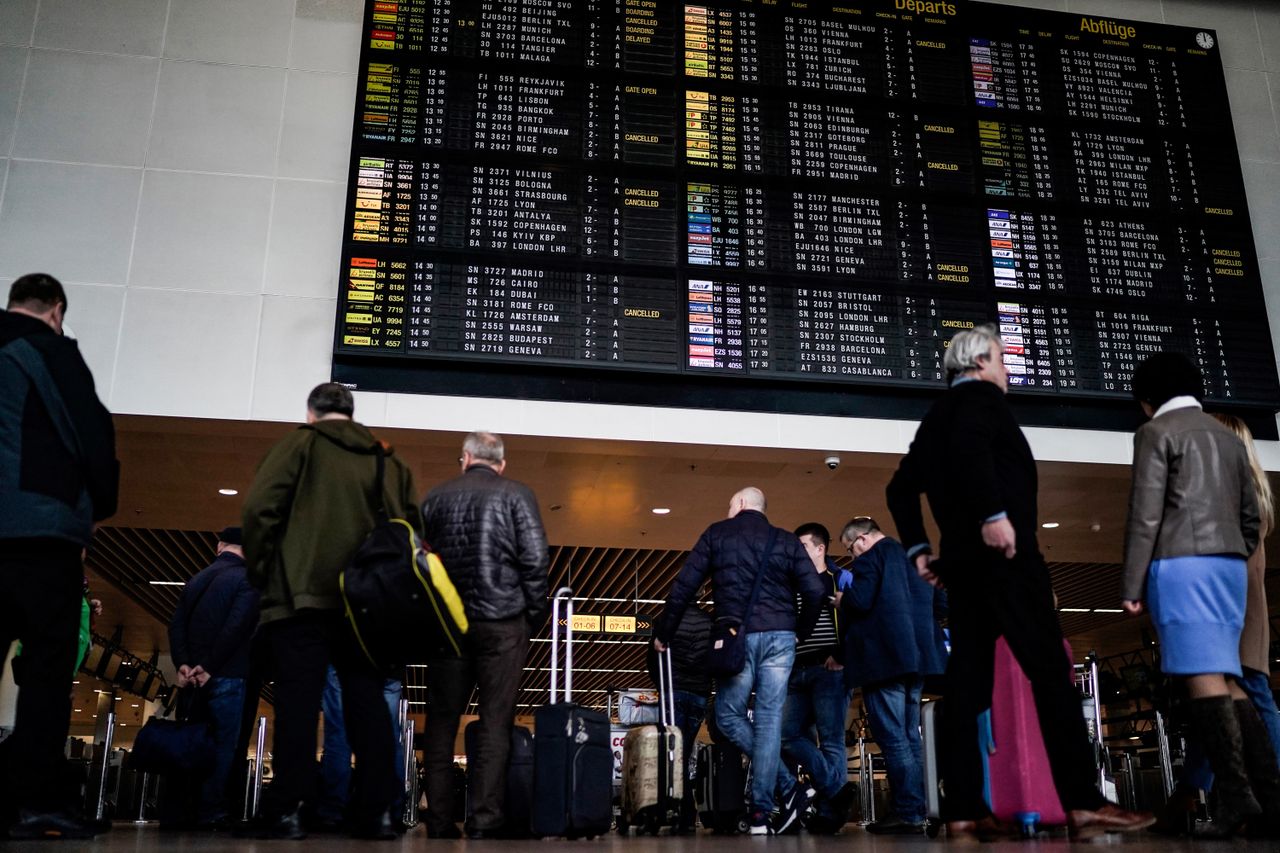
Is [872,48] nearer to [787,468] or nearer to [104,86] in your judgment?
[787,468]

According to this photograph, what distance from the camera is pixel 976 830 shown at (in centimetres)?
285

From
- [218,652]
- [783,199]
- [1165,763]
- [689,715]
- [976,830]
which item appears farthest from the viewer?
[1165,763]

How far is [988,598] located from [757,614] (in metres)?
1.74

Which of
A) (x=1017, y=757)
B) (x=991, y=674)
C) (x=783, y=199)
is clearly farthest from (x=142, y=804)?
(x=991, y=674)

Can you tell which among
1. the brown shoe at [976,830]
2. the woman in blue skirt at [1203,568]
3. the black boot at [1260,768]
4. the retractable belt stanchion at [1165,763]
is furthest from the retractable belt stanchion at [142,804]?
the retractable belt stanchion at [1165,763]

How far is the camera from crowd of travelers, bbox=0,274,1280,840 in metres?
2.86

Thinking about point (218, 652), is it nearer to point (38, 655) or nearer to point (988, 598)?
point (38, 655)

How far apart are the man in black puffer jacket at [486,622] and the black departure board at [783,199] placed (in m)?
1.83

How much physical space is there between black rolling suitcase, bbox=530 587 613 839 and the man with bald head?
26.9 inches

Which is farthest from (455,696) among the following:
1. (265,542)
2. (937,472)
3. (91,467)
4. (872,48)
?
(872,48)

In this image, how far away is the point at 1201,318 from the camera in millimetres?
6285

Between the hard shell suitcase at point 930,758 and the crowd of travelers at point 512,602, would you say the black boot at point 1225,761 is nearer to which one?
the crowd of travelers at point 512,602

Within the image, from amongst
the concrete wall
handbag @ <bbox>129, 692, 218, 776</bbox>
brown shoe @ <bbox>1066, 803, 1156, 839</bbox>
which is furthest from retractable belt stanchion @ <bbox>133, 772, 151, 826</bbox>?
brown shoe @ <bbox>1066, 803, 1156, 839</bbox>

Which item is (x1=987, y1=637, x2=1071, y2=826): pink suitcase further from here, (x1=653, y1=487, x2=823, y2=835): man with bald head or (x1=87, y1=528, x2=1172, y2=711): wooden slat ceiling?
(x1=87, y1=528, x2=1172, y2=711): wooden slat ceiling
